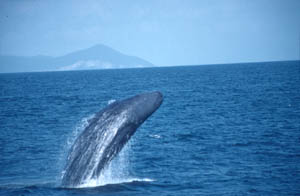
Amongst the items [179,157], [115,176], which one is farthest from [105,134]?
[179,157]

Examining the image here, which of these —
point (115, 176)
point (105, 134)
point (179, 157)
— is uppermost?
point (105, 134)

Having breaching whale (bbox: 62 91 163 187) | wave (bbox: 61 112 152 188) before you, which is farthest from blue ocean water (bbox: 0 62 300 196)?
breaching whale (bbox: 62 91 163 187)

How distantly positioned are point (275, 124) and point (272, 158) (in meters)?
10.7

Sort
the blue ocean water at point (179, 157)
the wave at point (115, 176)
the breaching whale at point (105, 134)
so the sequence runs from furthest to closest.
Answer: the blue ocean water at point (179, 157) < the wave at point (115, 176) < the breaching whale at point (105, 134)

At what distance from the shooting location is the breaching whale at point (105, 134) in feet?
33.1

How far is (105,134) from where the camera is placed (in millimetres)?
10125

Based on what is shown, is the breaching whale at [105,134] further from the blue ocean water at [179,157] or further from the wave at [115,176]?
the blue ocean water at [179,157]

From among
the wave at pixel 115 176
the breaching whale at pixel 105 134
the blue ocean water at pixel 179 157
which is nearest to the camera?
the breaching whale at pixel 105 134

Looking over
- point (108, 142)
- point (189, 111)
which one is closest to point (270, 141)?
point (108, 142)

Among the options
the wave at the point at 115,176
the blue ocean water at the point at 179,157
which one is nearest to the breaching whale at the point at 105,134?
the wave at the point at 115,176

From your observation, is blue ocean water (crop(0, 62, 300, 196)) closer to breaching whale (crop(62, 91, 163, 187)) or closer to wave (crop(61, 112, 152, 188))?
wave (crop(61, 112, 152, 188))

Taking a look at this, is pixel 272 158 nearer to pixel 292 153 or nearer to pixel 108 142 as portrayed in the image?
pixel 292 153

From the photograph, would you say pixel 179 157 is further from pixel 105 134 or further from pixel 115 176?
pixel 105 134

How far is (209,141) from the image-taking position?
23.2 meters
